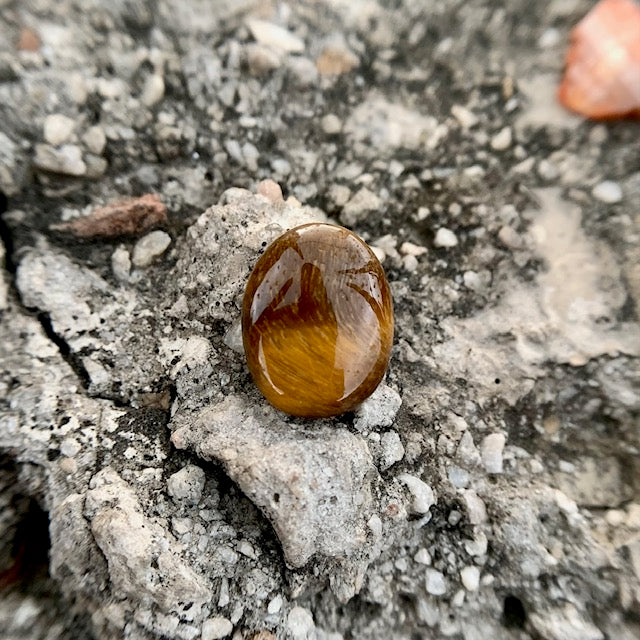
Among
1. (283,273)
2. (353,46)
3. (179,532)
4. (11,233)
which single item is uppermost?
(353,46)

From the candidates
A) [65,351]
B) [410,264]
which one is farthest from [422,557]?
[65,351]

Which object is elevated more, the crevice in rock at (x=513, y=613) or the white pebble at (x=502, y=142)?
the white pebble at (x=502, y=142)

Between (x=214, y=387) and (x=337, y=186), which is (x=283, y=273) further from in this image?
(x=337, y=186)

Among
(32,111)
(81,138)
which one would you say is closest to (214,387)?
(81,138)

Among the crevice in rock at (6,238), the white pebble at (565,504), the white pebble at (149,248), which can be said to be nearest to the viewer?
the white pebble at (565,504)

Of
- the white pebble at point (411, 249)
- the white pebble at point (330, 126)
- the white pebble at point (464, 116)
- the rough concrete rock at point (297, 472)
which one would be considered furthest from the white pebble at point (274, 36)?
the rough concrete rock at point (297, 472)

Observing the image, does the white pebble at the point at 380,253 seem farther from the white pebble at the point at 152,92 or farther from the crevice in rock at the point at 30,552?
the crevice in rock at the point at 30,552

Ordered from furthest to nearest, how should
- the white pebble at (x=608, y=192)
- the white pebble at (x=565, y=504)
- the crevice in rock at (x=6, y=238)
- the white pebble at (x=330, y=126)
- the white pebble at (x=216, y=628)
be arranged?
1. the white pebble at (x=330, y=126)
2. the white pebble at (x=608, y=192)
3. the crevice in rock at (x=6, y=238)
4. the white pebble at (x=565, y=504)
5. the white pebble at (x=216, y=628)
